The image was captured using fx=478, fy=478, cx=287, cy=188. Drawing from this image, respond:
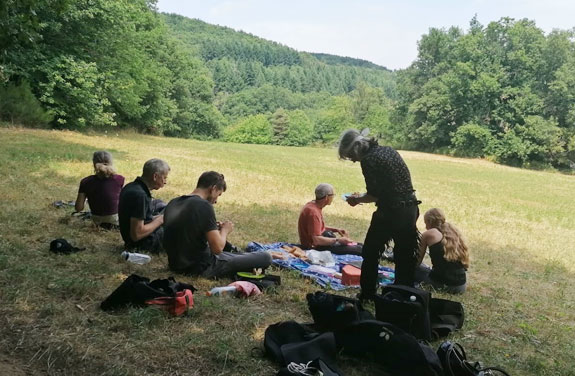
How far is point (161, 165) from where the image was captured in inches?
225

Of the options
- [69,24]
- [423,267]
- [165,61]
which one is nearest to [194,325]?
[423,267]

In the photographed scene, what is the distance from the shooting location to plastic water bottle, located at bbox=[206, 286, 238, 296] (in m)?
4.67

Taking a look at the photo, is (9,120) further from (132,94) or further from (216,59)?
(216,59)

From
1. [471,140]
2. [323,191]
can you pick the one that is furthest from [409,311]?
[471,140]

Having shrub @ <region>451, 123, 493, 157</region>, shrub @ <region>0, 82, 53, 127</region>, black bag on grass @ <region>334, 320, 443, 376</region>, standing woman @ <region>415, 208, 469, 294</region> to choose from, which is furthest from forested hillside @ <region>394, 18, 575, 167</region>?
black bag on grass @ <region>334, 320, 443, 376</region>

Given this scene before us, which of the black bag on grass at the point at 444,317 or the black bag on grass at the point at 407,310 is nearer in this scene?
the black bag on grass at the point at 407,310

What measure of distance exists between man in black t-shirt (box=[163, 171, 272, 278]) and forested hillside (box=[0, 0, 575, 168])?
2505mm

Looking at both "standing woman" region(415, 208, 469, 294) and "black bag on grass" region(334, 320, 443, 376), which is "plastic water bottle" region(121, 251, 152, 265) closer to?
"black bag on grass" region(334, 320, 443, 376)

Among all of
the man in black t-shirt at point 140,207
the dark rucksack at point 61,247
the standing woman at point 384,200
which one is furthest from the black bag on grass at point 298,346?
the dark rucksack at point 61,247

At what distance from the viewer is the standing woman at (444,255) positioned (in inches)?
225

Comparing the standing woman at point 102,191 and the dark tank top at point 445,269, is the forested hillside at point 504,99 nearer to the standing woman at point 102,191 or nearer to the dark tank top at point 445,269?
the dark tank top at point 445,269

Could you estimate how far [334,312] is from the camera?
12.9 feet

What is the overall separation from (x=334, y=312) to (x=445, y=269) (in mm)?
2455

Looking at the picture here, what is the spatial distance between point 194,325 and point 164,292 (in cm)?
43
